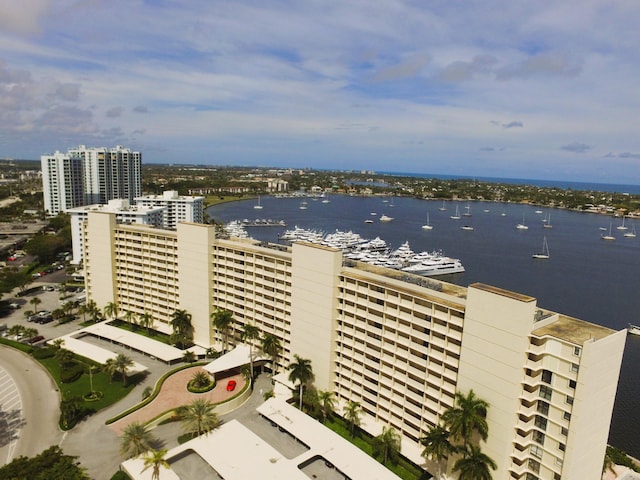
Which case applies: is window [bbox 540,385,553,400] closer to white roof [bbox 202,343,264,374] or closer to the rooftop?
the rooftop

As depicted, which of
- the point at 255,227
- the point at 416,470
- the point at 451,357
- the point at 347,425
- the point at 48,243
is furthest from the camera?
the point at 255,227

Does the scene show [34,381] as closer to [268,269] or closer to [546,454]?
[268,269]

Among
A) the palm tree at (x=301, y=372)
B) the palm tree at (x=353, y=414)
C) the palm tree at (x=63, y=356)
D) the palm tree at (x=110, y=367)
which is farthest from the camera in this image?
the palm tree at (x=63, y=356)

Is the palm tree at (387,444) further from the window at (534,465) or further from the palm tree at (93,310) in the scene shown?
the palm tree at (93,310)

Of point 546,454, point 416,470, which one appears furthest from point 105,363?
point 546,454

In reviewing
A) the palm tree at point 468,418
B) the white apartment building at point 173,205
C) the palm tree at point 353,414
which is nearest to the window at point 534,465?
the palm tree at point 468,418

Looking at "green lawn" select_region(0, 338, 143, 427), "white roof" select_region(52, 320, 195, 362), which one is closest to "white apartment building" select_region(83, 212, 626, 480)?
"white roof" select_region(52, 320, 195, 362)
